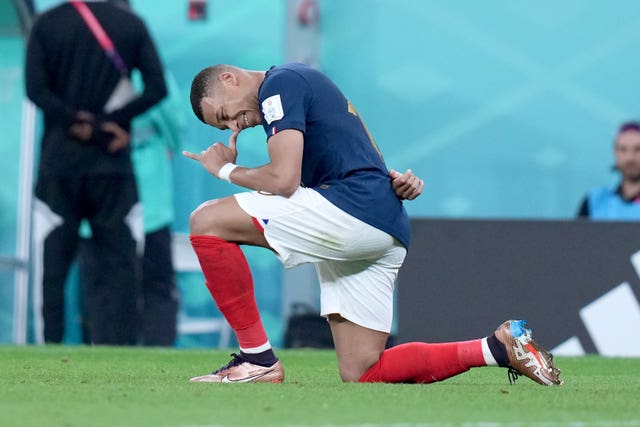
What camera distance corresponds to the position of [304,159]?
5043mm

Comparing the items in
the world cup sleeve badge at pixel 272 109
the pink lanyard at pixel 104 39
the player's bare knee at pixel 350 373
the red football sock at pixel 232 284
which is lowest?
the player's bare knee at pixel 350 373

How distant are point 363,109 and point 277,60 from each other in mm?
768

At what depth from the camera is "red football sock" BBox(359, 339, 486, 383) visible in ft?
16.3

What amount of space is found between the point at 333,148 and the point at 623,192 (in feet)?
14.6

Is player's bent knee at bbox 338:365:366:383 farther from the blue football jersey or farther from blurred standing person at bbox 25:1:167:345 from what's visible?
blurred standing person at bbox 25:1:167:345

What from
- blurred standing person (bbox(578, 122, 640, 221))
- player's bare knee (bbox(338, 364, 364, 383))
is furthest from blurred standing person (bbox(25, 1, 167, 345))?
player's bare knee (bbox(338, 364, 364, 383))

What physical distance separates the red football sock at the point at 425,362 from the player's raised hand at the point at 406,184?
54 centimetres

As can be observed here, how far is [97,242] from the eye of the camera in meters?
8.38

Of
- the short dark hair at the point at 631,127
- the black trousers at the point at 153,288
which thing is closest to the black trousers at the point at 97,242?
the black trousers at the point at 153,288

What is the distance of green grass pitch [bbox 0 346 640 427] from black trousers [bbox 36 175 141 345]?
7.81ft

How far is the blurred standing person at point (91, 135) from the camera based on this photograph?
8.21 meters

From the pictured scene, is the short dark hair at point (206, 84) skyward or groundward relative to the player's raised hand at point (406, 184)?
skyward

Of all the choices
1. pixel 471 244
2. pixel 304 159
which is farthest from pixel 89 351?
pixel 304 159

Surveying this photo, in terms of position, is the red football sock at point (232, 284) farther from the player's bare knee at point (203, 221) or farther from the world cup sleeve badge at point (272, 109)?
the world cup sleeve badge at point (272, 109)
